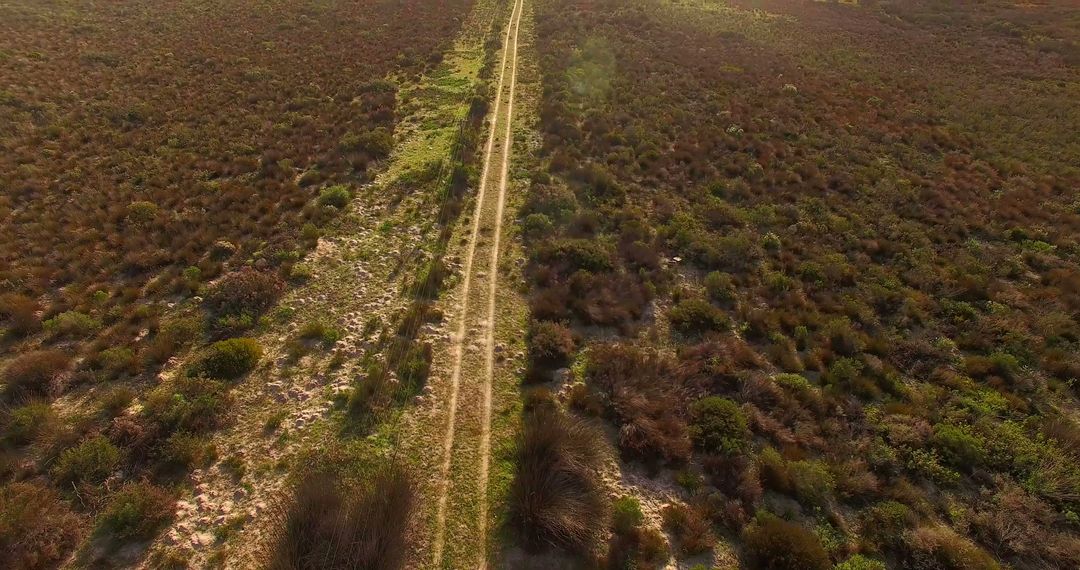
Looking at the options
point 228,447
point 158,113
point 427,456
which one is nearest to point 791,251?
point 427,456

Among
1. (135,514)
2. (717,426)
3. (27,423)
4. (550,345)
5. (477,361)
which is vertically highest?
(27,423)

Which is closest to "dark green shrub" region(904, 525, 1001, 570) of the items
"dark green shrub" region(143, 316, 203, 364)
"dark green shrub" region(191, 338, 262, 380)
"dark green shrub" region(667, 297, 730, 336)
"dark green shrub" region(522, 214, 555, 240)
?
"dark green shrub" region(667, 297, 730, 336)

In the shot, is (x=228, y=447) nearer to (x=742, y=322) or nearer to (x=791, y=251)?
(x=742, y=322)

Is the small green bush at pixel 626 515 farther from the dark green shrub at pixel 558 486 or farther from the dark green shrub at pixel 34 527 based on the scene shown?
the dark green shrub at pixel 34 527

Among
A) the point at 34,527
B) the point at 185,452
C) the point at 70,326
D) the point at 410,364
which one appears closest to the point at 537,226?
the point at 410,364

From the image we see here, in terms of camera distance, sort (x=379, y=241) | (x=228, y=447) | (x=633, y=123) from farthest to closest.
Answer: (x=633, y=123), (x=379, y=241), (x=228, y=447)

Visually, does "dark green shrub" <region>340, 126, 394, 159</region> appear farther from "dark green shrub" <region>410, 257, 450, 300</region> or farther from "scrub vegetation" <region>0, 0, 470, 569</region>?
"dark green shrub" <region>410, 257, 450, 300</region>

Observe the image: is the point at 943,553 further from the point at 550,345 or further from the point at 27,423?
the point at 27,423
